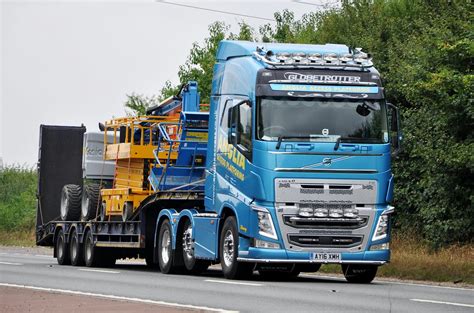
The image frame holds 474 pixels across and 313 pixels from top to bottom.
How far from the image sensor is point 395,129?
24.5 m

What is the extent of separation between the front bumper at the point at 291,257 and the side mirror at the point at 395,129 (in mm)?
1913

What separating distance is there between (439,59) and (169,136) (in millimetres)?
8411

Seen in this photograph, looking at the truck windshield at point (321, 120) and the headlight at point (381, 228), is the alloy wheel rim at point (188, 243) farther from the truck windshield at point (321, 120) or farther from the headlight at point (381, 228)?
the headlight at point (381, 228)

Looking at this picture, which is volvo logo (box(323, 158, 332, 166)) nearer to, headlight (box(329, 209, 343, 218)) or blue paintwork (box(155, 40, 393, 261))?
blue paintwork (box(155, 40, 393, 261))

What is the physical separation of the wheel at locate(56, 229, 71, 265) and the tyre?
13cm

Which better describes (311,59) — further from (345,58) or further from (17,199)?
(17,199)

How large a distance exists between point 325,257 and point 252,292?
3.74 metres

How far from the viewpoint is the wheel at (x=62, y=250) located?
34562mm

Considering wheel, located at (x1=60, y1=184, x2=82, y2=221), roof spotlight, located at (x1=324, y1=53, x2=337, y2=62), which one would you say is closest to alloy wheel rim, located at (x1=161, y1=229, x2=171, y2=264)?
roof spotlight, located at (x1=324, y1=53, x2=337, y2=62)

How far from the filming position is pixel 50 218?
3644 cm

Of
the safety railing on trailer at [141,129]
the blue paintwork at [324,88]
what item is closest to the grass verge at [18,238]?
the safety railing on trailer at [141,129]

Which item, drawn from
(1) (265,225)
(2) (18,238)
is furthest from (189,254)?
(2) (18,238)

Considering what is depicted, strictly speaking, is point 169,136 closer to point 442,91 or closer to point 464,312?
point 442,91

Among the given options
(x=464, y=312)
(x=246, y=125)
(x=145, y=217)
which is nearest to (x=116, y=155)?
(x=145, y=217)
